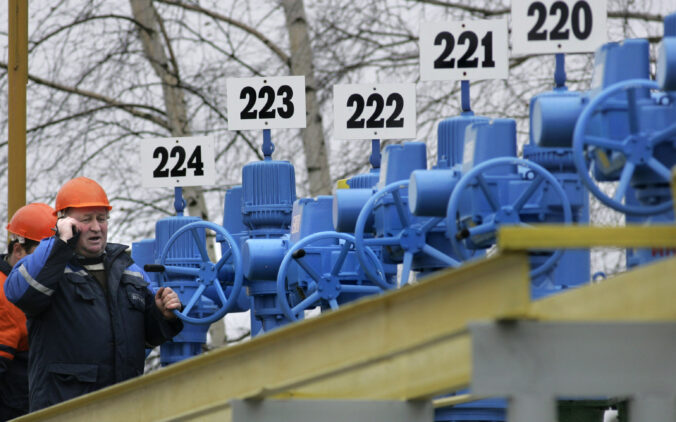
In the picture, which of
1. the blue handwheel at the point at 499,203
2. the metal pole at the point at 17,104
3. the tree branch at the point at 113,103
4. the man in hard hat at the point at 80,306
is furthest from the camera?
the tree branch at the point at 113,103

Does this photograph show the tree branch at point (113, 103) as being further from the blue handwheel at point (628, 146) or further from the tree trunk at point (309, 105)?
the blue handwheel at point (628, 146)

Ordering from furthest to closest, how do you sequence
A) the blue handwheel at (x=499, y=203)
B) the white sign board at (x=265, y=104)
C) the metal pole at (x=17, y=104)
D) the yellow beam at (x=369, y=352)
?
the metal pole at (x=17, y=104), the white sign board at (x=265, y=104), the blue handwheel at (x=499, y=203), the yellow beam at (x=369, y=352)

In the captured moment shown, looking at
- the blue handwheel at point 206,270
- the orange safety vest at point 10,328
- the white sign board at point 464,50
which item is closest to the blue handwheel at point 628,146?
the white sign board at point 464,50

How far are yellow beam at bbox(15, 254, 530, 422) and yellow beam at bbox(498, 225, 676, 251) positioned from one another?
0.23 ft

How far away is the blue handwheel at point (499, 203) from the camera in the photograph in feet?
17.4

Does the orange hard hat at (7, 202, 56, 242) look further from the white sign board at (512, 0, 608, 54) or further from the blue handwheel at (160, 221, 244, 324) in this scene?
the white sign board at (512, 0, 608, 54)

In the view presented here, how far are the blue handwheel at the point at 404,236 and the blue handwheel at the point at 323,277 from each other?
391 mm

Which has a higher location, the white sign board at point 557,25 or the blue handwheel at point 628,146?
the white sign board at point 557,25

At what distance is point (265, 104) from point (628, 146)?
10.7 feet

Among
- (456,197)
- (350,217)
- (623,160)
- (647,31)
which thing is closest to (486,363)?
(623,160)

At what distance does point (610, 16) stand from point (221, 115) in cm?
365

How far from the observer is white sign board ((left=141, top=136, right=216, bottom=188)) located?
824cm

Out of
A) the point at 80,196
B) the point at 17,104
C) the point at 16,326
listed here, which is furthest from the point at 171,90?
the point at 80,196

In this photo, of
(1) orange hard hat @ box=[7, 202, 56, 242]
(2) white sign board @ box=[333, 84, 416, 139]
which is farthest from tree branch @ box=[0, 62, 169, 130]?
(2) white sign board @ box=[333, 84, 416, 139]
